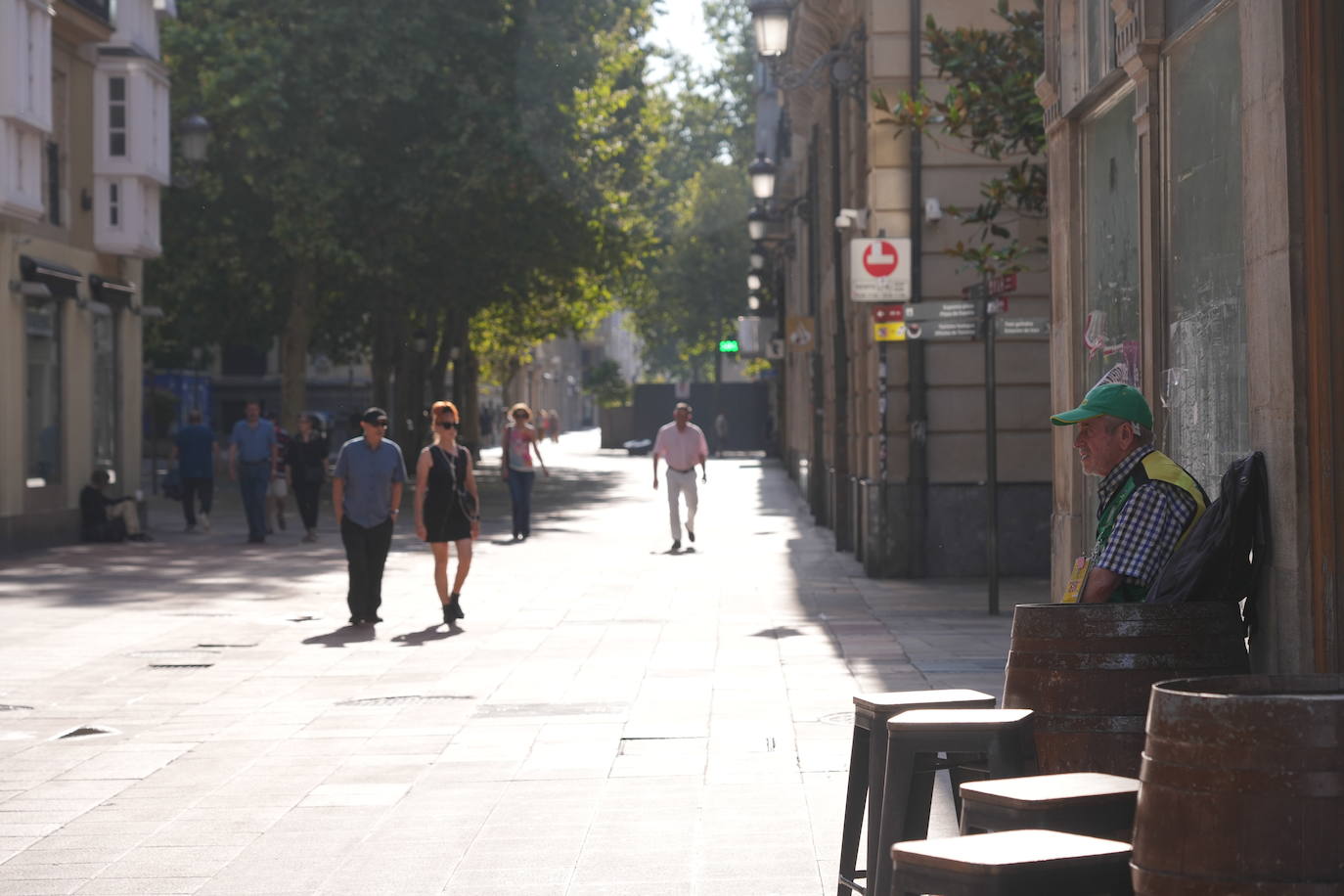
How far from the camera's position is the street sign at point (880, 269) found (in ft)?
60.0

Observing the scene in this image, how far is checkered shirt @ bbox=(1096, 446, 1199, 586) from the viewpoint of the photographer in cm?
545

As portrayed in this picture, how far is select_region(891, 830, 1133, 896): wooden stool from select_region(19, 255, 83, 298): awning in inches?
919

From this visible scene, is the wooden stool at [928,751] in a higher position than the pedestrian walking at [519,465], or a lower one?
lower

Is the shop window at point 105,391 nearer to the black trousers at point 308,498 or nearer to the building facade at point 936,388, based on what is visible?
the black trousers at point 308,498

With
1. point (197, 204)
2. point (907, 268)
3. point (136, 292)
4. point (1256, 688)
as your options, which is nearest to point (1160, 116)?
point (1256, 688)

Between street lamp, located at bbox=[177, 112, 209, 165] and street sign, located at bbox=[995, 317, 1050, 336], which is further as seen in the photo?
street lamp, located at bbox=[177, 112, 209, 165]

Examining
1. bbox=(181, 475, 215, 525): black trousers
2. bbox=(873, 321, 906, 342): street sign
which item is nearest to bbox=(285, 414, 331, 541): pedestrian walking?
bbox=(181, 475, 215, 525): black trousers

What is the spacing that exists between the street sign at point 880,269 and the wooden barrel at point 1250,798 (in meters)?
14.7

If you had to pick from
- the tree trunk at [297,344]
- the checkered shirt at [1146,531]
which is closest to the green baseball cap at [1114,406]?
the checkered shirt at [1146,531]

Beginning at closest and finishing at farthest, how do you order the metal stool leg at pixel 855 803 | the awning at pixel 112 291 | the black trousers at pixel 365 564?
1. the metal stool leg at pixel 855 803
2. the black trousers at pixel 365 564
3. the awning at pixel 112 291

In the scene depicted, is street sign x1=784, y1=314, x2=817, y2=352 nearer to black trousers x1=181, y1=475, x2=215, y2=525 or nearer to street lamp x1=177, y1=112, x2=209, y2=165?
black trousers x1=181, y1=475, x2=215, y2=525

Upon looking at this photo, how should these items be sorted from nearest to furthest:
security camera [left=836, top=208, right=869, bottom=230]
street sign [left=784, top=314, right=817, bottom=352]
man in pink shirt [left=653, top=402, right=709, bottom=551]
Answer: security camera [left=836, top=208, right=869, bottom=230]
man in pink shirt [left=653, top=402, right=709, bottom=551]
street sign [left=784, top=314, right=817, bottom=352]

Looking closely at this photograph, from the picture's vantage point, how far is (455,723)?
33.3ft

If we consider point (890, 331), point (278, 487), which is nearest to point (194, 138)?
point (278, 487)
